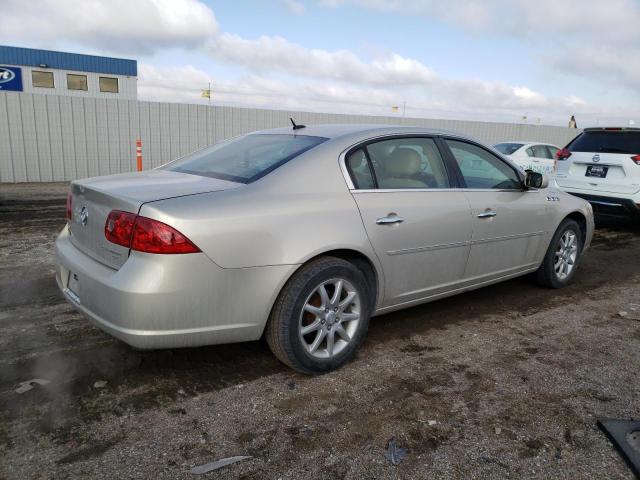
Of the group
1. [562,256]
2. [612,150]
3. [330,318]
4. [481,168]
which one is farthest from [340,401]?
[612,150]

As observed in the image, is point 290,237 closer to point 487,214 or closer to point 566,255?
point 487,214

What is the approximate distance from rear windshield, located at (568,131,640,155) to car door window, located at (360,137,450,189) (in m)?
4.90

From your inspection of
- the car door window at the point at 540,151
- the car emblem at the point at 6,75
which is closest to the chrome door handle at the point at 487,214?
the car door window at the point at 540,151

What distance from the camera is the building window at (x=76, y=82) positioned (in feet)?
94.1

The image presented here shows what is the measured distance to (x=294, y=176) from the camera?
2963mm

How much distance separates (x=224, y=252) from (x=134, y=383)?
3.36 ft

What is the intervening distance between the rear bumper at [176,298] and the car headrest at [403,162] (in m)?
1.15

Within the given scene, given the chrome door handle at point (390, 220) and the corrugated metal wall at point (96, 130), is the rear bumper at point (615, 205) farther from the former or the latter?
the corrugated metal wall at point (96, 130)

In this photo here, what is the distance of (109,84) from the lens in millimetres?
29359

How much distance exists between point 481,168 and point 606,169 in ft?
14.2

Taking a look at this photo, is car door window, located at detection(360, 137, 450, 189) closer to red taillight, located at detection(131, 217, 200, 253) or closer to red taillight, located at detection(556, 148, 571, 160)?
red taillight, located at detection(131, 217, 200, 253)

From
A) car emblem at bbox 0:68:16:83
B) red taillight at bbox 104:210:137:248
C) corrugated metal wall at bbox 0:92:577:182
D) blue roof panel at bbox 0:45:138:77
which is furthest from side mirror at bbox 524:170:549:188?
car emblem at bbox 0:68:16:83

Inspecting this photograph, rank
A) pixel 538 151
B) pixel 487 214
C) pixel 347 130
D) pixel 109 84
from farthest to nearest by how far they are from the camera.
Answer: pixel 109 84 → pixel 538 151 → pixel 487 214 → pixel 347 130

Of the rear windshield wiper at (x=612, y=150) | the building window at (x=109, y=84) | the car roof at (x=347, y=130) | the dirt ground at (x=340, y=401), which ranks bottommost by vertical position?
the dirt ground at (x=340, y=401)
